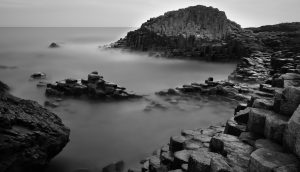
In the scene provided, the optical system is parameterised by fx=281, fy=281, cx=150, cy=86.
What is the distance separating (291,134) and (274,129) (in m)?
0.61

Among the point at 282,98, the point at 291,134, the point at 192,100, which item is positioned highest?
the point at 282,98

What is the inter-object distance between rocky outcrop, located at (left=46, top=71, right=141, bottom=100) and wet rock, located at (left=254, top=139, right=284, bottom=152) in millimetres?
12852

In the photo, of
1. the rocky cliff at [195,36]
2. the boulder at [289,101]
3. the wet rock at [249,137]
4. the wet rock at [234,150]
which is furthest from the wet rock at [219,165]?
the rocky cliff at [195,36]


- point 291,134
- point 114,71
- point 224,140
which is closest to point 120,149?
point 224,140

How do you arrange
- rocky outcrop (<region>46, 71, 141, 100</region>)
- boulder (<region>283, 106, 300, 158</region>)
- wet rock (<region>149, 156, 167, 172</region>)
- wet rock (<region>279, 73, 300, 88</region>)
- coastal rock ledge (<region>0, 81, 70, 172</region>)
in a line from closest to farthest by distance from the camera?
boulder (<region>283, 106, 300, 158</region>) → wet rock (<region>149, 156, 167, 172</region>) → coastal rock ledge (<region>0, 81, 70, 172</region>) → wet rock (<region>279, 73, 300, 88</region>) → rocky outcrop (<region>46, 71, 141, 100</region>)

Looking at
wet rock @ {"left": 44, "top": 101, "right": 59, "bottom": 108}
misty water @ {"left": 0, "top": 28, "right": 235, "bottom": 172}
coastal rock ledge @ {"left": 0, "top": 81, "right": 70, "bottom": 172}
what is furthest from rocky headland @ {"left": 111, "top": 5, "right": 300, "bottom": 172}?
wet rock @ {"left": 44, "top": 101, "right": 59, "bottom": 108}

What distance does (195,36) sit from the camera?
41344 millimetres

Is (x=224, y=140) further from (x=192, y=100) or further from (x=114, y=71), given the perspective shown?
(x=114, y=71)

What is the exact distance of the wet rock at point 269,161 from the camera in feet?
14.6

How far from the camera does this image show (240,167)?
16.9ft

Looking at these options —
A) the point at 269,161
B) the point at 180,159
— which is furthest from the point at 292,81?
the point at 269,161

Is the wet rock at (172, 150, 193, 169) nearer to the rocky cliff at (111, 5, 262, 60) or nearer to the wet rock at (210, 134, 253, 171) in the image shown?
the wet rock at (210, 134, 253, 171)

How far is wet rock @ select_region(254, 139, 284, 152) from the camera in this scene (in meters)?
5.22

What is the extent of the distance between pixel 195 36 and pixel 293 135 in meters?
37.6
